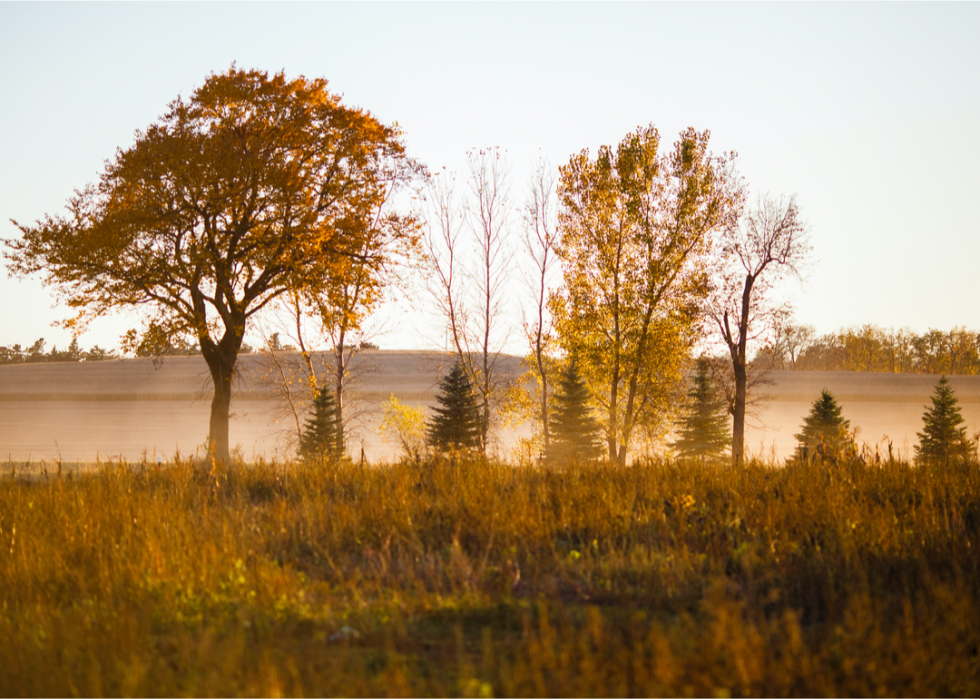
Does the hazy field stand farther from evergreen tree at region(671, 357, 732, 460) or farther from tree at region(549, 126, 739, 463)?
tree at region(549, 126, 739, 463)

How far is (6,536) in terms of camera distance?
24.2 ft

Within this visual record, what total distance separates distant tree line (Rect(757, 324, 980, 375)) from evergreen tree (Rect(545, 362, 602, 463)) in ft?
233

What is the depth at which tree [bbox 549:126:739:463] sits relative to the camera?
93.7 ft

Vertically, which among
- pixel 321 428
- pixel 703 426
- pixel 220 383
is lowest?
pixel 703 426

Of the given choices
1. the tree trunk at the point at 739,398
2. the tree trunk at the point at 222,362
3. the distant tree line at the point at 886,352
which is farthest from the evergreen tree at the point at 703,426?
the distant tree line at the point at 886,352

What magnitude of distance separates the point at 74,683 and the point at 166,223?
2059 cm

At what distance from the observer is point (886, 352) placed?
10981 cm

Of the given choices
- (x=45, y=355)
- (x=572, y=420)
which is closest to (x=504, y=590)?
(x=572, y=420)

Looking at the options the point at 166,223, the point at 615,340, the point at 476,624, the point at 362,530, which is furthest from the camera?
the point at 615,340

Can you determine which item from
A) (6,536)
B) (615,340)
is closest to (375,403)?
(615,340)

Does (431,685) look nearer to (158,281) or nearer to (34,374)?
(158,281)

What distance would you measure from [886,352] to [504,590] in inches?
4751

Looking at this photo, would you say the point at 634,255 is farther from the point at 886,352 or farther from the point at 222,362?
the point at 886,352

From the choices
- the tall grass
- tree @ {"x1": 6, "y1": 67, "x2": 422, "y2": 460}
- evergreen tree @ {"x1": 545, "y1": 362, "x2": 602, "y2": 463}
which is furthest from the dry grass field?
evergreen tree @ {"x1": 545, "y1": 362, "x2": 602, "y2": 463}
